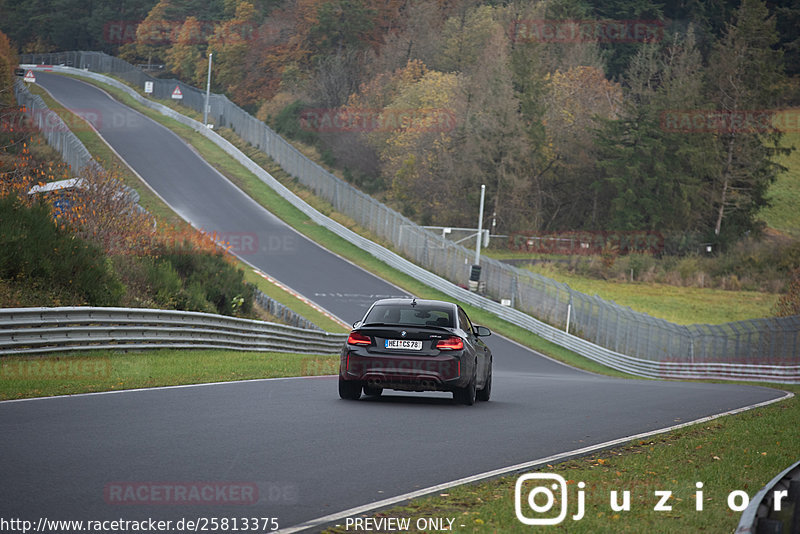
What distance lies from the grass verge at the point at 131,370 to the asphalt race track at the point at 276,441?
0.90 meters

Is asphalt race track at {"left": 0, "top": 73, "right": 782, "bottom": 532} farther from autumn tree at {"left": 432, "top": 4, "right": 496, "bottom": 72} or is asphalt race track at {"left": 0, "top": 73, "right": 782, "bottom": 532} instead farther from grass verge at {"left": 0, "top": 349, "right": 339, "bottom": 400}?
autumn tree at {"left": 432, "top": 4, "right": 496, "bottom": 72}

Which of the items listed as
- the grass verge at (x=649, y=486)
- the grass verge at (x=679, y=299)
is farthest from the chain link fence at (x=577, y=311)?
the grass verge at (x=649, y=486)

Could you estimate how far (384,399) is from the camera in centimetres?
1551

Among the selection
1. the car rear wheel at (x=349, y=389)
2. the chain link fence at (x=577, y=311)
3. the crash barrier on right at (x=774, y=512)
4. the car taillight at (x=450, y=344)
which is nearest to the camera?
the crash barrier on right at (x=774, y=512)

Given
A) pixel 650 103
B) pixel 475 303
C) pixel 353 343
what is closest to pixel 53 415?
pixel 353 343

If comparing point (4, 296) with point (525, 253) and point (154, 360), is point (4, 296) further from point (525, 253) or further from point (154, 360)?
point (525, 253)

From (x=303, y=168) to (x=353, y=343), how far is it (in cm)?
5663

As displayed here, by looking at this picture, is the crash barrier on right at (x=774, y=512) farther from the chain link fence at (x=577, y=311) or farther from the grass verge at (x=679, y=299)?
the grass verge at (x=679, y=299)

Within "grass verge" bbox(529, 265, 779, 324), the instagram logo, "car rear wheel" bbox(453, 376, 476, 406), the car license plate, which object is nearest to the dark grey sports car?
the car license plate

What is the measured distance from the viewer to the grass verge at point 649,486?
711 centimetres

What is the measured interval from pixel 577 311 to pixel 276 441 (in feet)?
123

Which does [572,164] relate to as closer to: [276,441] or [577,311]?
[577,311]

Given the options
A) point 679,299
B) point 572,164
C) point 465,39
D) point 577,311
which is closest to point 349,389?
point 577,311

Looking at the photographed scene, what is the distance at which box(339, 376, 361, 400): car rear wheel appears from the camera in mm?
14552
